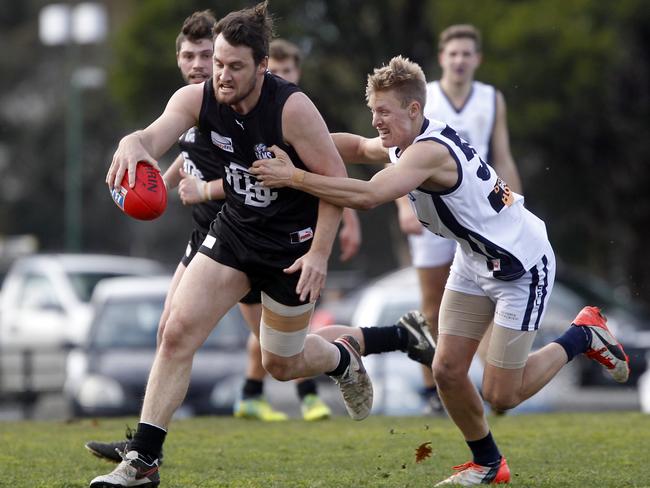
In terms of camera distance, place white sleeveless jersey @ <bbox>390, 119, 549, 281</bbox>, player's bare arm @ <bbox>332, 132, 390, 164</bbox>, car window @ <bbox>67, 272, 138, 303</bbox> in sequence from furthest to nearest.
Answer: car window @ <bbox>67, 272, 138, 303</bbox>, player's bare arm @ <bbox>332, 132, 390, 164</bbox>, white sleeveless jersey @ <bbox>390, 119, 549, 281</bbox>

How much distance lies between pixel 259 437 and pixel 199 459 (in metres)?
1.14

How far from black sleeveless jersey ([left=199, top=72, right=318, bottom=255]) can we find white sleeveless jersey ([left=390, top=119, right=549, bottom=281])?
2.04 feet

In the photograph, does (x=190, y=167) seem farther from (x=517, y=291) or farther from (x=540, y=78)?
(x=540, y=78)

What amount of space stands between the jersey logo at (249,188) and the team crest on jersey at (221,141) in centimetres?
10

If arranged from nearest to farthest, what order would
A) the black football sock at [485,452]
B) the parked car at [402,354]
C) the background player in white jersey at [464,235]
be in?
the background player in white jersey at [464,235]
the black football sock at [485,452]
the parked car at [402,354]

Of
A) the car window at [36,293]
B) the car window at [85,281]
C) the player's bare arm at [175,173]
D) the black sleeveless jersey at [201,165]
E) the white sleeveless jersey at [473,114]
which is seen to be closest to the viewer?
the black sleeveless jersey at [201,165]

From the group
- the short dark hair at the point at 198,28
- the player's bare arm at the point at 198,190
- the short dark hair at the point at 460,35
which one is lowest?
the player's bare arm at the point at 198,190

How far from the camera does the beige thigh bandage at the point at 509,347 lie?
22.5ft

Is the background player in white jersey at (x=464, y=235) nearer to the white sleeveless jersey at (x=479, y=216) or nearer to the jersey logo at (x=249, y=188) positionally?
the white sleeveless jersey at (x=479, y=216)

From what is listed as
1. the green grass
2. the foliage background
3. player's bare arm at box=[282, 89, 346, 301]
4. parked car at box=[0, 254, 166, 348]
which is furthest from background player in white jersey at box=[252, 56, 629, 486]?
the foliage background

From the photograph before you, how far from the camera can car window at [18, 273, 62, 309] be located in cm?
1816

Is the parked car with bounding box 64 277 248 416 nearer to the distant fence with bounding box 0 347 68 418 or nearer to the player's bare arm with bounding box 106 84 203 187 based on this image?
the distant fence with bounding box 0 347 68 418

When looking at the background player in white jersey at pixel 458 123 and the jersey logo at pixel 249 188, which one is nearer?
the jersey logo at pixel 249 188

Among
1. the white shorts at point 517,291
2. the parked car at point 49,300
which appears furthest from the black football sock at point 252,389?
the parked car at point 49,300
